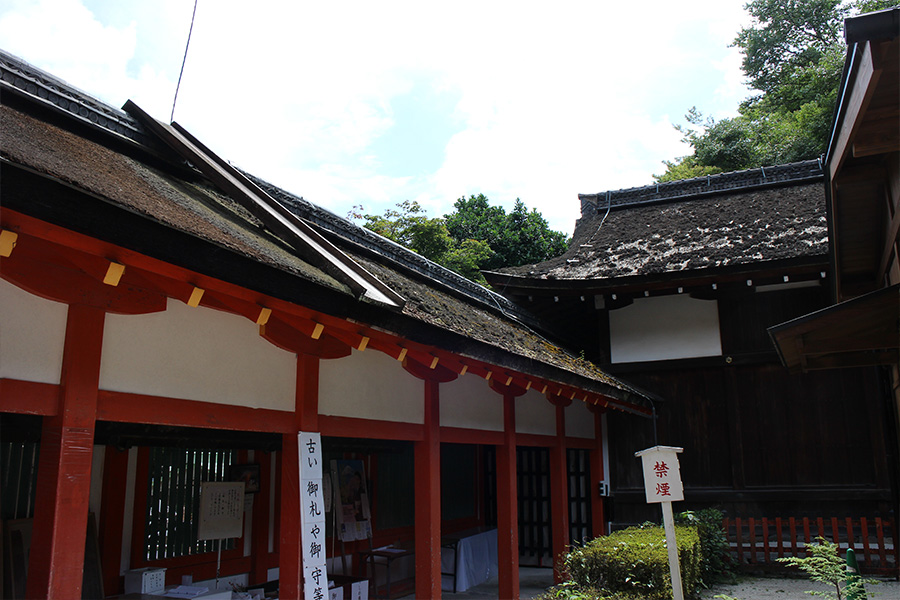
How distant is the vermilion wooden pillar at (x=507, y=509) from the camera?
7.20 metres

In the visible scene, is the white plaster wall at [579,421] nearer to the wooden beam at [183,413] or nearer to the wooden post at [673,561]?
Answer: the wooden post at [673,561]

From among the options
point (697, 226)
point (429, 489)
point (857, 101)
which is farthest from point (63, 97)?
point (697, 226)

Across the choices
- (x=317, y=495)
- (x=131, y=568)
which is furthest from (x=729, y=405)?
(x=131, y=568)

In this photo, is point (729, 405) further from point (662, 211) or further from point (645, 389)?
point (662, 211)

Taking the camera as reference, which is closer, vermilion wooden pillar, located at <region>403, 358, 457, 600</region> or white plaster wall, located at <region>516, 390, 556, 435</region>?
vermilion wooden pillar, located at <region>403, 358, 457, 600</region>

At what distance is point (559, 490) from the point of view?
330 inches

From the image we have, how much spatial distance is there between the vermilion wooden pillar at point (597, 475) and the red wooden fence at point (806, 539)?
1756 millimetres

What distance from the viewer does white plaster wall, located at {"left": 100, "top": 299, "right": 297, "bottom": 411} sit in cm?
343

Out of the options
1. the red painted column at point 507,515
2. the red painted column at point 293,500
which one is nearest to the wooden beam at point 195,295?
the red painted column at point 293,500

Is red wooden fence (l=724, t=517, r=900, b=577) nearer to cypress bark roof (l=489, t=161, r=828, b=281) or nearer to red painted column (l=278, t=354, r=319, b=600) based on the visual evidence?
cypress bark roof (l=489, t=161, r=828, b=281)

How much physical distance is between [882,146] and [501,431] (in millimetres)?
4774

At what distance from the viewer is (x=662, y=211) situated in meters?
11.8

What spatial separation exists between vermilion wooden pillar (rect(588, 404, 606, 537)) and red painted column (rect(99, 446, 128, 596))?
239 inches

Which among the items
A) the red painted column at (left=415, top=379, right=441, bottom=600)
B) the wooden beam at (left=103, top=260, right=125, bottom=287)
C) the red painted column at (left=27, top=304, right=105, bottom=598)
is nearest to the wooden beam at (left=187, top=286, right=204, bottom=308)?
the wooden beam at (left=103, top=260, right=125, bottom=287)
